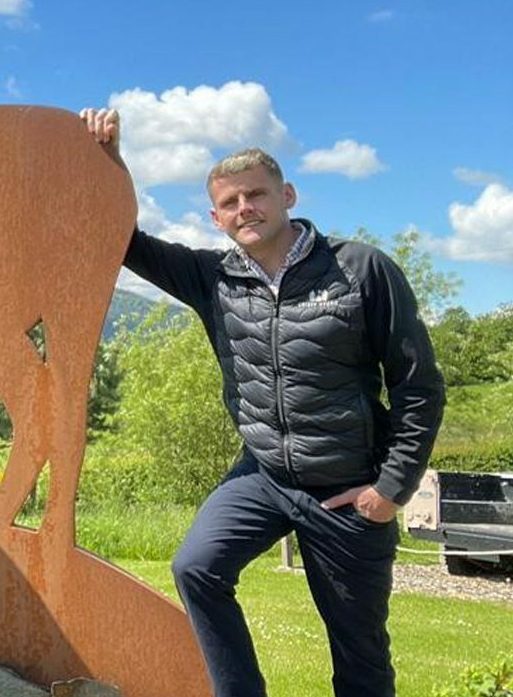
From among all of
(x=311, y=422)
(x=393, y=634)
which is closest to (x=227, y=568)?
(x=311, y=422)

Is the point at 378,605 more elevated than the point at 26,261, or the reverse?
the point at 26,261

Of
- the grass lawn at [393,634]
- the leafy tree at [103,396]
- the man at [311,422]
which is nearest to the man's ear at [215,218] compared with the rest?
the man at [311,422]

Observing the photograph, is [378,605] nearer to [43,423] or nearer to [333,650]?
[333,650]

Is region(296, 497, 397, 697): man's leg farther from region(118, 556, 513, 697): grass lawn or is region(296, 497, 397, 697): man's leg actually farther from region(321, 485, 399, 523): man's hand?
region(118, 556, 513, 697): grass lawn

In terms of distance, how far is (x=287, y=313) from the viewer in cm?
282

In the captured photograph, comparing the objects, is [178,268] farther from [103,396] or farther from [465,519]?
[103,396]

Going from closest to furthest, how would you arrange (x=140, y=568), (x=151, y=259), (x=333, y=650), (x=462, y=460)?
(x=333, y=650), (x=151, y=259), (x=140, y=568), (x=462, y=460)

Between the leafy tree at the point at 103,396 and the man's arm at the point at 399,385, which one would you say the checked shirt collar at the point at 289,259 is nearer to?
the man's arm at the point at 399,385

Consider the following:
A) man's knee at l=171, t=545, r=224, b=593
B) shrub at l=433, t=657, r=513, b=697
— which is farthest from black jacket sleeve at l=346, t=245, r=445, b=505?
shrub at l=433, t=657, r=513, b=697

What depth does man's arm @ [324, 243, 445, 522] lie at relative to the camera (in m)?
2.76

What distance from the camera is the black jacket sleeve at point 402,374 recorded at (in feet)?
9.04

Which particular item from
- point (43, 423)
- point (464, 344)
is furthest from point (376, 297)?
point (464, 344)

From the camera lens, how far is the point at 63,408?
3383 millimetres

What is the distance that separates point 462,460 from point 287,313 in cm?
1622
